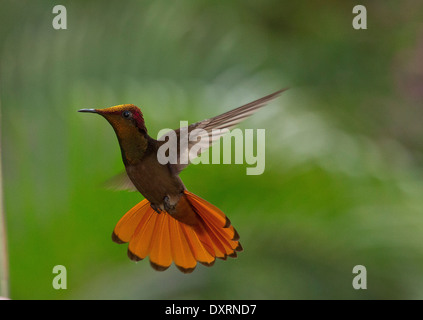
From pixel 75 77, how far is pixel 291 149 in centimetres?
33

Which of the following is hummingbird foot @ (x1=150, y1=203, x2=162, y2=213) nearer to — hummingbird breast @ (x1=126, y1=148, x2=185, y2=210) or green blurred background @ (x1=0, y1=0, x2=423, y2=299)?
hummingbird breast @ (x1=126, y1=148, x2=185, y2=210)

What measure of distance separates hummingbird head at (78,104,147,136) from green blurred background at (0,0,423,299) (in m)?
0.23

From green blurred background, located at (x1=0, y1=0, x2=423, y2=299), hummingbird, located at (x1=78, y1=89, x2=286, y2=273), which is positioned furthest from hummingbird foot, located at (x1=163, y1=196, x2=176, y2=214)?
green blurred background, located at (x1=0, y1=0, x2=423, y2=299)

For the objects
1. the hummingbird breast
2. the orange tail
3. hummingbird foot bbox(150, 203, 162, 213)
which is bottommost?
the orange tail

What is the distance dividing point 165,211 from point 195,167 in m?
0.32

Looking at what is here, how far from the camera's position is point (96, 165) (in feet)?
2.19

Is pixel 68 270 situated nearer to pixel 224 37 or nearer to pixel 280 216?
pixel 280 216

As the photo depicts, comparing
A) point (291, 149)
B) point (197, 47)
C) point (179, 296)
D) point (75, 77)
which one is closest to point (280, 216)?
point (291, 149)

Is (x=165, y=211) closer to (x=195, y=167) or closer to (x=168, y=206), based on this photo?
(x=168, y=206)

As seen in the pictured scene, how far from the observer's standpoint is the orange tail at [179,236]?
1.27 ft

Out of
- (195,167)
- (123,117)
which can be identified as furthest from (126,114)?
(195,167)

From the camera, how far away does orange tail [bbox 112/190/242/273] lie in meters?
0.39
